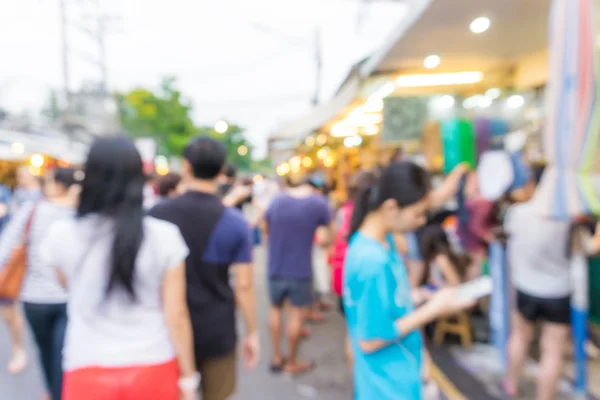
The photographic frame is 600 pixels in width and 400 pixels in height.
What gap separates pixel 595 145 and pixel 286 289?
3.09 meters

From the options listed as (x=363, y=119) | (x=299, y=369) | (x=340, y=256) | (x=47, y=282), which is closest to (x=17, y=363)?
(x=47, y=282)

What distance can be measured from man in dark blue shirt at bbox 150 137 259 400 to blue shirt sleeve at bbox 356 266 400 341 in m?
0.99

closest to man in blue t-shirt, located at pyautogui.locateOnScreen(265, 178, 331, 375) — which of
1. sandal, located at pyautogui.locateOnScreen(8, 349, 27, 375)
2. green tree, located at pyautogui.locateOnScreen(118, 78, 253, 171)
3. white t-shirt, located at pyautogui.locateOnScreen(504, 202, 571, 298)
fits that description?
white t-shirt, located at pyautogui.locateOnScreen(504, 202, 571, 298)

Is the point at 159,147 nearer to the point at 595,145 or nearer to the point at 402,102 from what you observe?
the point at 402,102

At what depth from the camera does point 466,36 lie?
5.41 meters

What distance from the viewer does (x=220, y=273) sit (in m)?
2.82

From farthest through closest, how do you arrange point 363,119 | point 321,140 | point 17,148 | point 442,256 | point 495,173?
point 17,148 < point 321,140 < point 363,119 < point 442,256 < point 495,173

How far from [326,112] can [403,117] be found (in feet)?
9.80

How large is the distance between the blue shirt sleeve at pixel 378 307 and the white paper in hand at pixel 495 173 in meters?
2.04

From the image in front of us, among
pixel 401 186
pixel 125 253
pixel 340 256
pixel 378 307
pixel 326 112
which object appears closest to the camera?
pixel 125 253

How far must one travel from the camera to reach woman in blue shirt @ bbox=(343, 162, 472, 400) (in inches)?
80.2

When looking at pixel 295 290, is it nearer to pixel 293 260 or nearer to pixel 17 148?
pixel 293 260

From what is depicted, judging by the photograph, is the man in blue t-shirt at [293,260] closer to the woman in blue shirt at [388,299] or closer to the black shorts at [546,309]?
the black shorts at [546,309]

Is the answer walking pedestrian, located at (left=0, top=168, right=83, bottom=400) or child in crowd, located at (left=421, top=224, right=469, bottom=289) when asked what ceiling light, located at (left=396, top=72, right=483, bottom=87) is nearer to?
child in crowd, located at (left=421, top=224, right=469, bottom=289)
